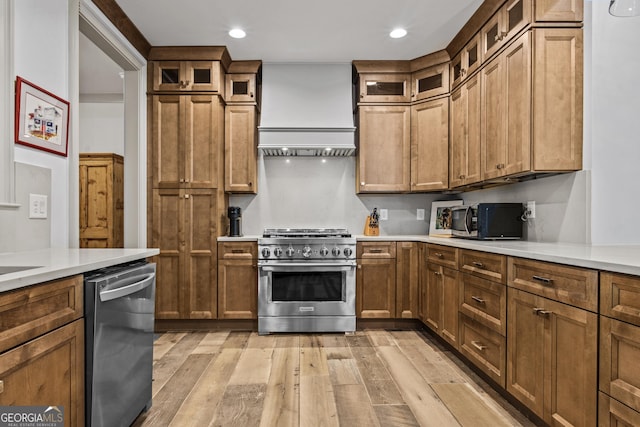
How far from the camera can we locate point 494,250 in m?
2.04

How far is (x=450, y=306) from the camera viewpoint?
106 inches

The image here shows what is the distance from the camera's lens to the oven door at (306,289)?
3236 mm

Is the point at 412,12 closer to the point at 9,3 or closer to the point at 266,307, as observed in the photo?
the point at 9,3

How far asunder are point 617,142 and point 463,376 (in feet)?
5.72

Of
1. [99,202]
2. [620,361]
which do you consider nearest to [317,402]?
[620,361]

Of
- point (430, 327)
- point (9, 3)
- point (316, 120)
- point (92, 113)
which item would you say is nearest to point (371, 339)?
point (430, 327)

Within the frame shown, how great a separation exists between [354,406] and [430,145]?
2.49 m

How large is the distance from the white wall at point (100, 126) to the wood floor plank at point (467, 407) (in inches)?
184

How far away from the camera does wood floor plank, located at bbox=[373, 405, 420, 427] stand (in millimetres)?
1792

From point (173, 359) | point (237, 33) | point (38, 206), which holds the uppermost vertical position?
point (237, 33)

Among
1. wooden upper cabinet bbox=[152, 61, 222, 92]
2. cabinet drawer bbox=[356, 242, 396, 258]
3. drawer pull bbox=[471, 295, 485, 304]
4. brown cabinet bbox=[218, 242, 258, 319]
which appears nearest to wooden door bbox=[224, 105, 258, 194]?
wooden upper cabinet bbox=[152, 61, 222, 92]

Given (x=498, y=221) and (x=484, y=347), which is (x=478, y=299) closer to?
(x=484, y=347)

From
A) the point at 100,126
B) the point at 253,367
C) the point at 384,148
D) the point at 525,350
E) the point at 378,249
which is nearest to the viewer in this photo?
the point at 525,350

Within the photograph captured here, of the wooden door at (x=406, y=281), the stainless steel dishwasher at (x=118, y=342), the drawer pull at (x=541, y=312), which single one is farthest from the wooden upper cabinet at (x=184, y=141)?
the drawer pull at (x=541, y=312)
